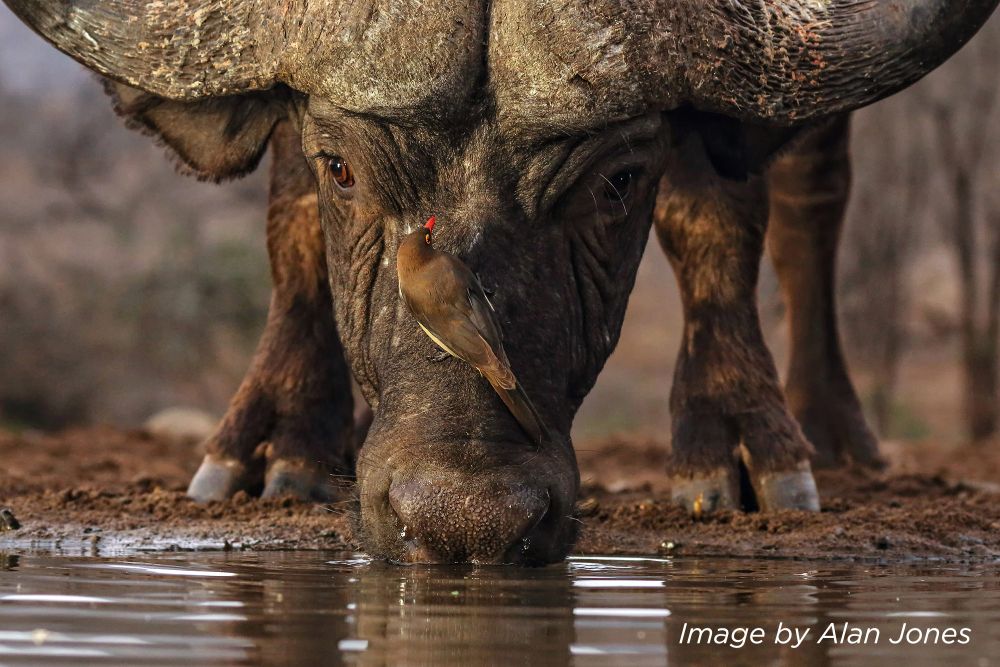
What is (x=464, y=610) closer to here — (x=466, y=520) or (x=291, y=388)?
(x=466, y=520)

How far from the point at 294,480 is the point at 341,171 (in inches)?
55.7

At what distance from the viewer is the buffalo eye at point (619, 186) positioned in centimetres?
539

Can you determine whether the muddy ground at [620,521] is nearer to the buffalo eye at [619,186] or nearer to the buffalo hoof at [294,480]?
the buffalo hoof at [294,480]

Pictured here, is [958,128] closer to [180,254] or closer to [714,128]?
[180,254]

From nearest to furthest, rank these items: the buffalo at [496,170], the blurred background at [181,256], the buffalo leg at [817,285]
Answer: the buffalo at [496,170], the buffalo leg at [817,285], the blurred background at [181,256]

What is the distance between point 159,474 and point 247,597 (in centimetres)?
406

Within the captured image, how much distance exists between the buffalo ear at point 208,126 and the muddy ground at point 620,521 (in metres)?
1.17

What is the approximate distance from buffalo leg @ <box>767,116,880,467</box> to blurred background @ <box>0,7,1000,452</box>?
14.1 feet

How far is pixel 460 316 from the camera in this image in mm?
4629

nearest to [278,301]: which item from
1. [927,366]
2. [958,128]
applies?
[958,128]

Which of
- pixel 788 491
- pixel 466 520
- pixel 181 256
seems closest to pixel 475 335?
pixel 466 520

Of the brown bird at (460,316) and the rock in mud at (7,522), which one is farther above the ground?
the brown bird at (460,316)

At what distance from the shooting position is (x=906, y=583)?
4.56 meters

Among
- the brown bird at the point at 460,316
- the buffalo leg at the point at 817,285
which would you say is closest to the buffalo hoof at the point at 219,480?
the brown bird at the point at 460,316
